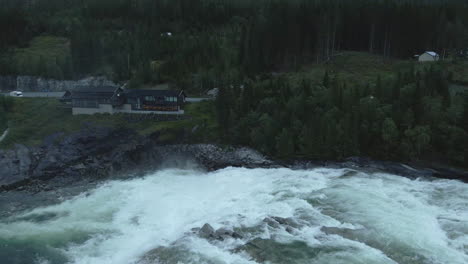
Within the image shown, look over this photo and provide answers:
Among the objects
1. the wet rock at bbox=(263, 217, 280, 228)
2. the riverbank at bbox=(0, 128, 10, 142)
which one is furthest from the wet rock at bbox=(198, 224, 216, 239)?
the riverbank at bbox=(0, 128, 10, 142)

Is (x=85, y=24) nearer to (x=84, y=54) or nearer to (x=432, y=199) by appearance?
(x=84, y=54)

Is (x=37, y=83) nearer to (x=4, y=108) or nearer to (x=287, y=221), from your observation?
(x=4, y=108)

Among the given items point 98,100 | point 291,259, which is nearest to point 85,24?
point 98,100

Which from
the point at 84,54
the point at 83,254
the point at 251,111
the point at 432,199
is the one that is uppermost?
the point at 84,54

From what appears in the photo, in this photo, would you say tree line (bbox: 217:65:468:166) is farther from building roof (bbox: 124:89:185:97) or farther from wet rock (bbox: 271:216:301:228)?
wet rock (bbox: 271:216:301:228)

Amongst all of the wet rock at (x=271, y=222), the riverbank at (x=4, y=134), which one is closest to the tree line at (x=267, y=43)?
the riverbank at (x=4, y=134)

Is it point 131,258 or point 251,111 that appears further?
point 251,111

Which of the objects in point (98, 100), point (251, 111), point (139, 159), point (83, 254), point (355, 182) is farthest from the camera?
point (98, 100)

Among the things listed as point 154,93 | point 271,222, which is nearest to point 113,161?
point 154,93
